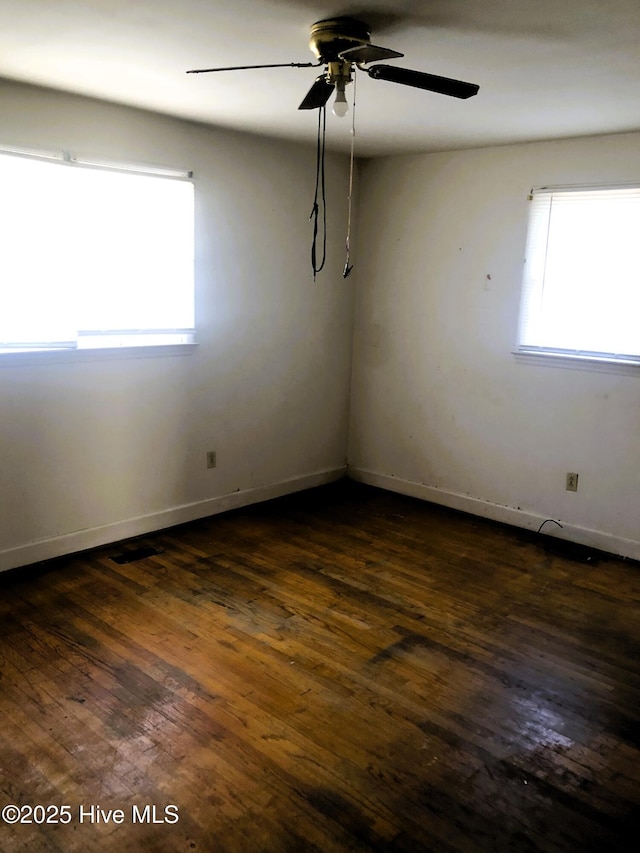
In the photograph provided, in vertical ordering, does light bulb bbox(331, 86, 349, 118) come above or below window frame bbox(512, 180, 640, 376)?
above

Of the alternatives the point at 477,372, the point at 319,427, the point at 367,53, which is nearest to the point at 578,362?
the point at 477,372

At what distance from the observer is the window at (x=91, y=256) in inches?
124

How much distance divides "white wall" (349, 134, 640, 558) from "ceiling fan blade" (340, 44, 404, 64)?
7.00ft

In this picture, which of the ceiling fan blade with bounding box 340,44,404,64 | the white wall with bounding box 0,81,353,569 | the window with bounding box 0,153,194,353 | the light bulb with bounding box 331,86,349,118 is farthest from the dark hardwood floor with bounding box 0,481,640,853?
the ceiling fan blade with bounding box 340,44,404,64

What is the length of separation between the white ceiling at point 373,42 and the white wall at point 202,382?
254 mm

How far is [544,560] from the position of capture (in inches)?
149

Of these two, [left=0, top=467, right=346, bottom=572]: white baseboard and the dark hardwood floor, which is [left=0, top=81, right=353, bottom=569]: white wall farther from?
the dark hardwood floor

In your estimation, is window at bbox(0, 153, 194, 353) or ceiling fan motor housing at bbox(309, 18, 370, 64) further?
window at bbox(0, 153, 194, 353)

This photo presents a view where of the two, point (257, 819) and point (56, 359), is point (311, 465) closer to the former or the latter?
point (56, 359)

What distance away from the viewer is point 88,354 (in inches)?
137

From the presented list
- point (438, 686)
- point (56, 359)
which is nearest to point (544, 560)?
point (438, 686)

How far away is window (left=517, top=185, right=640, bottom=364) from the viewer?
3643mm

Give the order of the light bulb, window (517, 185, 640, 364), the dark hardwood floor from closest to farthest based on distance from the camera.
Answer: the dark hardwood floor → the light bulb → window (517, 185, 640, 364)

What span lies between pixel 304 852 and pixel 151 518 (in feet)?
8.17
